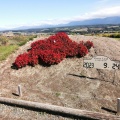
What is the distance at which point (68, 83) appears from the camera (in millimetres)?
16531

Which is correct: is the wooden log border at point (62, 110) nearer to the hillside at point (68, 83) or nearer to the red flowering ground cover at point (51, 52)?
the hillside at point (68, 83)

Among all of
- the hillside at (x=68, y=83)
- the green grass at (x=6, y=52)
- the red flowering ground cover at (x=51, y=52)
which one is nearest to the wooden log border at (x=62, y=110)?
the hillside at (x=68, y=83)

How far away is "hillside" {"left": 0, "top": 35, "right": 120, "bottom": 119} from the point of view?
14016mm

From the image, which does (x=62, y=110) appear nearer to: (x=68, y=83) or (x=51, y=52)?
(x=68, y=83)

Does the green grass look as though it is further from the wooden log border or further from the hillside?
the wooden log border

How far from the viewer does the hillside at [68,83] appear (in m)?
14.0

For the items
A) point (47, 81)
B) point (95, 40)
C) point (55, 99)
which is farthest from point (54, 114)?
point (95, 40)

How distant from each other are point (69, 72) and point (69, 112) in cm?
605

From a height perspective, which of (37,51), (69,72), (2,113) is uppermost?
(37,51)

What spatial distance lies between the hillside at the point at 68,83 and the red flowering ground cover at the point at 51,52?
0.42 m

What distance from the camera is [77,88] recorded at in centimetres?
1577

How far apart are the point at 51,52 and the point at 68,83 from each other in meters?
3.84

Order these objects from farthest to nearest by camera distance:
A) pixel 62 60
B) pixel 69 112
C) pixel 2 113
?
1. pixel 62 60
2. pixel 2 113
3. pixel 69 112

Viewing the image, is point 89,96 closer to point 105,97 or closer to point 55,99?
point 105,97
